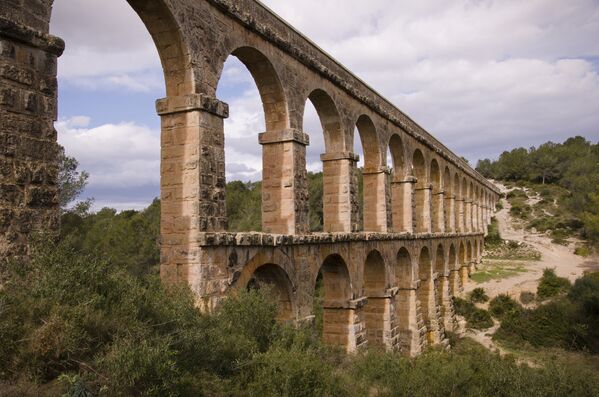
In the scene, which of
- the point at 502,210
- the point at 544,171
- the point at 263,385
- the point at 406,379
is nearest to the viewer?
the point at 263,385

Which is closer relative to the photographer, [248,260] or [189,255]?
[189,255]

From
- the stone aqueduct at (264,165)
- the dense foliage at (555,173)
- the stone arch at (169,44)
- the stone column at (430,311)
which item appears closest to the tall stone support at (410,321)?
the stone aqueduct at (264,165)

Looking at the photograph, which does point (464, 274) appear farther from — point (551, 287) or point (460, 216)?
point (551, 287)

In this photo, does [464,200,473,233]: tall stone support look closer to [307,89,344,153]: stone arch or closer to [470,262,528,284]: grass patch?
[470,262,528,284]: grass patch

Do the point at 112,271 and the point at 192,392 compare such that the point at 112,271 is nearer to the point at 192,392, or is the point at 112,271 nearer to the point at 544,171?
the point at 192,392

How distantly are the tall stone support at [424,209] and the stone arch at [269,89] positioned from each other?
1171cm

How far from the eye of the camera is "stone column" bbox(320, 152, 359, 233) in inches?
496

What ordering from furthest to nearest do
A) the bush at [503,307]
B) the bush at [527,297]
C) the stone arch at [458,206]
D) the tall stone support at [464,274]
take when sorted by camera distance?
the stone arch at [458,206]
the tall stone support at [464,274]
the bush at [527,297]
the bush at [503,307]

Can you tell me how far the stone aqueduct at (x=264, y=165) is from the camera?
16.5ft

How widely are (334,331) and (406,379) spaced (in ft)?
13.2

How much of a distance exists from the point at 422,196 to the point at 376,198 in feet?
20.0

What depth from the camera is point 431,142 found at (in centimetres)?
2164

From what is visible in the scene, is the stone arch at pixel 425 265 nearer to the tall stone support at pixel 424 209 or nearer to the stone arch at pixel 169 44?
the tall stone support at pixel 424 209

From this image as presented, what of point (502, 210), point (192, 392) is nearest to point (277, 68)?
point (192, 392)
